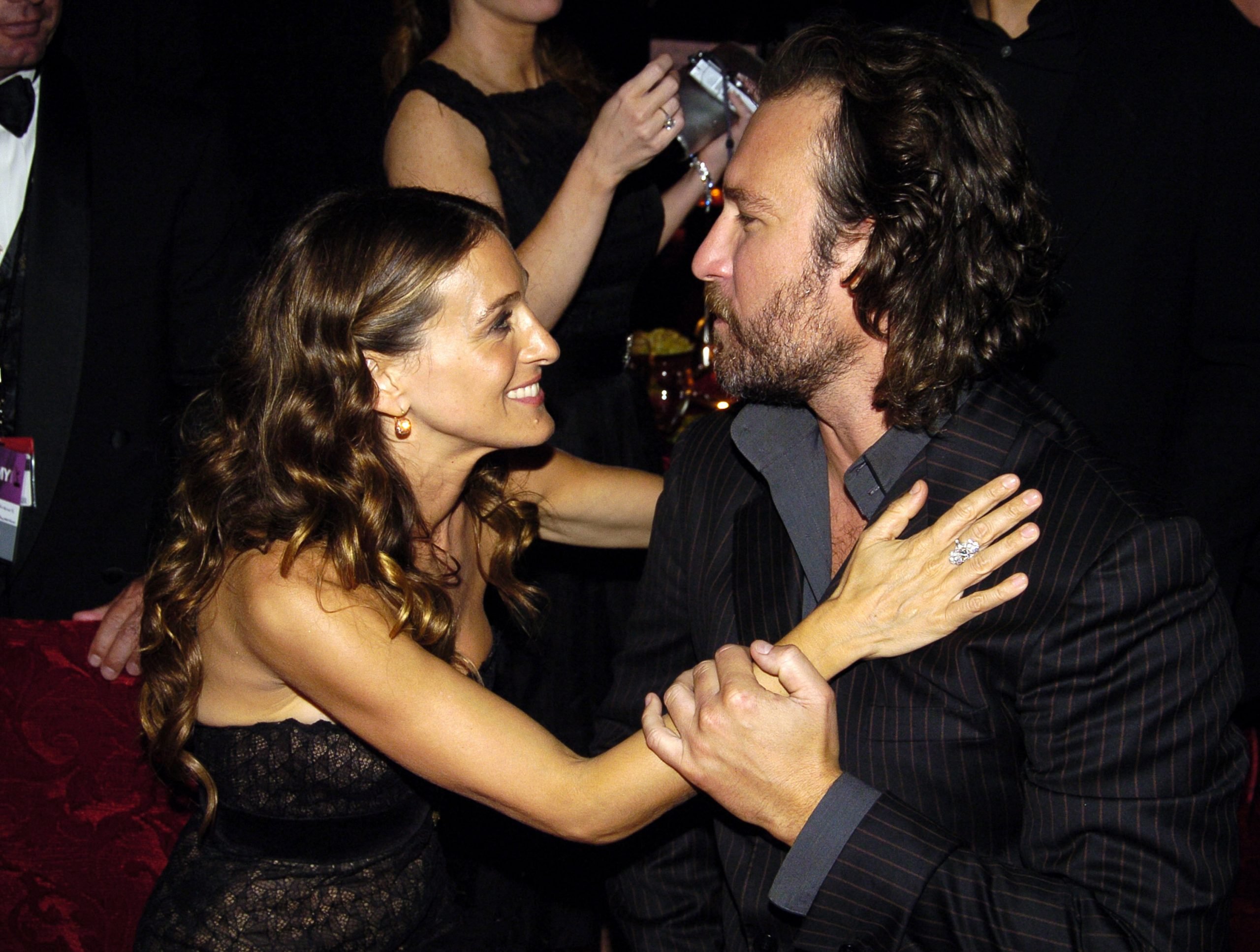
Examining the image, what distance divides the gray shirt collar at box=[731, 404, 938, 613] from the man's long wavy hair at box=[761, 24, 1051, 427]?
2.4 inches

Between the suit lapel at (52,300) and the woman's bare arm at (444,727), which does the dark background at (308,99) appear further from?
the woman's bare arm at (444,727)

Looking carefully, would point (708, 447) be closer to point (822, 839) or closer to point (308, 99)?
point (822, 839)

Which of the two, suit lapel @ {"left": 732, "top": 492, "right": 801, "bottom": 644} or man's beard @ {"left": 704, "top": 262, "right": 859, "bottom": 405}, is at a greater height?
man's beard @ {"left": 704, "top": 262, "right": 859, "bottom": 405}

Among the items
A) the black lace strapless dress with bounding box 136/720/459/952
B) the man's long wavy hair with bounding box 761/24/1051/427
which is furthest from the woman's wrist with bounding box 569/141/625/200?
the black lace strapless dress with bounding box 136/720/459/952

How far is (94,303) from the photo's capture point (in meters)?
2.41

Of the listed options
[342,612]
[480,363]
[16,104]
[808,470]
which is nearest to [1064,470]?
[808,470]

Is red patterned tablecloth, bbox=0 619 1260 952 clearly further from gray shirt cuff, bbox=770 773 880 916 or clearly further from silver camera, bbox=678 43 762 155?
silver camera, bbox=678 43 762 155

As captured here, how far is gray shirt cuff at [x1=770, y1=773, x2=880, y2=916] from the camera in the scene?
53.4 inches

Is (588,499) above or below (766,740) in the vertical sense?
below

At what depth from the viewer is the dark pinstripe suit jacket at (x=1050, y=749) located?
1.28 m

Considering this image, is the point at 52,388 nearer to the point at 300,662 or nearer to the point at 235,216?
the point at 235,216

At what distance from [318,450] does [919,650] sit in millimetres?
947

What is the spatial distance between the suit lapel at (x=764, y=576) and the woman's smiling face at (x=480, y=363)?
389 mm

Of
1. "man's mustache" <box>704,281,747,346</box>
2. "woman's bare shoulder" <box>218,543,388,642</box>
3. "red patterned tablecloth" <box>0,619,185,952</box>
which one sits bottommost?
"red patterned tablecloth" <box>0,619,185,952</box>
